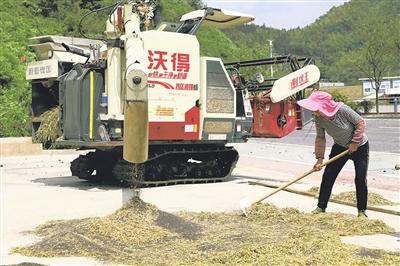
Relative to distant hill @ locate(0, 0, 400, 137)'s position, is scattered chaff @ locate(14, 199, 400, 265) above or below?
below

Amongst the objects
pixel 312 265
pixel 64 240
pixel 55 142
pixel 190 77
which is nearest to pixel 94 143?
pixel 55 142

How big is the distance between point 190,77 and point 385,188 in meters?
4.13

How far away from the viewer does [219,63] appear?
1195 centimetres

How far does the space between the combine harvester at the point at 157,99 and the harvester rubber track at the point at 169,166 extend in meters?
0.02

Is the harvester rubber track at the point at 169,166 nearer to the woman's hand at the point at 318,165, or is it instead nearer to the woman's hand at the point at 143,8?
the woman's hand at the point at 143,8

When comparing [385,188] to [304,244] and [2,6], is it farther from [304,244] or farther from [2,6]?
[2,6]

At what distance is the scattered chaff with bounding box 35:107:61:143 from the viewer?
1181 cm

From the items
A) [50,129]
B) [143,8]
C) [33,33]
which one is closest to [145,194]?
[50,129]

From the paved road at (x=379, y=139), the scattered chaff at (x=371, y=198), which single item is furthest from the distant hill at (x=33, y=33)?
the scattered chaff at (x=371, y=198)

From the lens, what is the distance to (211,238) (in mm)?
6559

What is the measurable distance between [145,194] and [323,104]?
426 cm

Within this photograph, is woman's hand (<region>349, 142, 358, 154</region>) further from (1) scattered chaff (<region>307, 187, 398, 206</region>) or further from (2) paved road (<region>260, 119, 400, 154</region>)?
(2) paved road (<region>260, 119, 400, 154</region>)

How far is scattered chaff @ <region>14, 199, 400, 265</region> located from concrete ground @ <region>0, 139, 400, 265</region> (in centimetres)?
35

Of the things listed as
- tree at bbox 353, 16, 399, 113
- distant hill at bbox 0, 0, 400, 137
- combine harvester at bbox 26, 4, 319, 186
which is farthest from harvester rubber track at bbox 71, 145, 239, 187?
tree at bbox 353, 16, 399, 113
